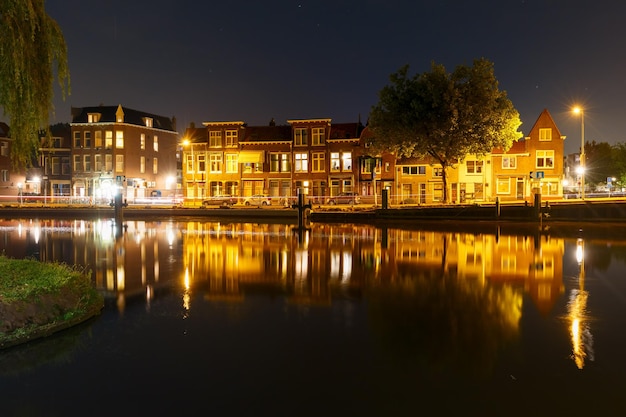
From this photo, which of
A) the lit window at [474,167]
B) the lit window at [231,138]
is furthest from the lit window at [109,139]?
the lit window at [474,167]

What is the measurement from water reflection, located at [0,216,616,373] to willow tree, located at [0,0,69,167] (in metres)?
4.58

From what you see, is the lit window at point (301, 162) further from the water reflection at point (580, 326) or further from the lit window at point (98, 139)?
the water reflection at point (580, 326)

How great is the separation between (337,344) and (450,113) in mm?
39265

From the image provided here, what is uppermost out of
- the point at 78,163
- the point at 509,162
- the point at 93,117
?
the point at 93,117

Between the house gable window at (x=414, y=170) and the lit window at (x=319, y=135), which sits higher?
the lit window at (x=319, y=135)

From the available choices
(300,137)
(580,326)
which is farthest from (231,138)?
(580,326)

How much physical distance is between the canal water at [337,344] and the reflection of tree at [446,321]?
0.04m

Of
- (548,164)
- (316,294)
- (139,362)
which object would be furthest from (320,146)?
(139,362)

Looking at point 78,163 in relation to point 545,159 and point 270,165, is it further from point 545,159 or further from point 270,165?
point 545,159

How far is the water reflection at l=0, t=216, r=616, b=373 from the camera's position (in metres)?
9.84

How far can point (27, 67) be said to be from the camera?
11516 mm

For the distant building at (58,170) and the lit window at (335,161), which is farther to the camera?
the distant building at (58,170)

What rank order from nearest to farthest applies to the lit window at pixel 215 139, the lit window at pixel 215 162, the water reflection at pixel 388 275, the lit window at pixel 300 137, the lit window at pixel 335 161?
the water reflection at pixel 388 275 → the lit window at pixel 335 161 → the lit window at pixel 300 137 → the lit window at pixel 215 139 → the lit window at pixel 215 162

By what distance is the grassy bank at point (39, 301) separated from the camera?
29.6 feet
